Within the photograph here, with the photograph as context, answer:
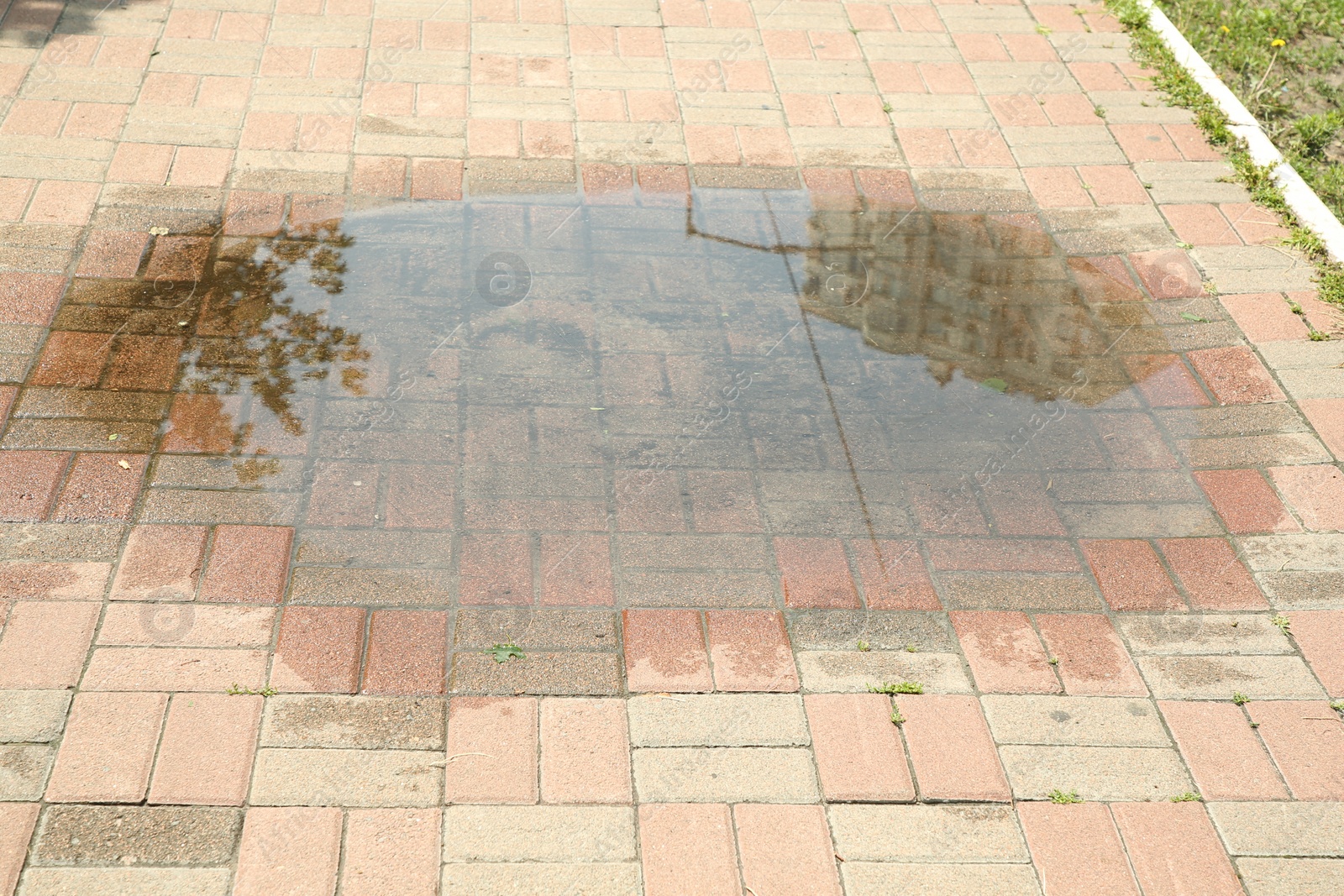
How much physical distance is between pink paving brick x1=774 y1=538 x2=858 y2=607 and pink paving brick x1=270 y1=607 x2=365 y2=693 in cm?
134

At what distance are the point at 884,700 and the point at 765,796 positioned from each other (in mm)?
509

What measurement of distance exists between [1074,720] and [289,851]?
2225mm

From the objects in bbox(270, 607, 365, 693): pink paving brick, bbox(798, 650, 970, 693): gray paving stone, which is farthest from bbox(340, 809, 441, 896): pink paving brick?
bbox(798, 650, 970, 693): gray paving stone

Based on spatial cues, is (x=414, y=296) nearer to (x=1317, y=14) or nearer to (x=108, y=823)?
(x=108, y=823)

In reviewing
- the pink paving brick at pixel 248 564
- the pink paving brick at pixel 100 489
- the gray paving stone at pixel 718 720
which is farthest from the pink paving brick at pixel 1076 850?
the pink paving brick at pixel 100 489

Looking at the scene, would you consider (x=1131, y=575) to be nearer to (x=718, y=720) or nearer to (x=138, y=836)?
(x=718, y=720)

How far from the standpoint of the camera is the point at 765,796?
9.84 ft

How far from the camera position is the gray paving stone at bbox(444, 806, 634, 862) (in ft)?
9.25

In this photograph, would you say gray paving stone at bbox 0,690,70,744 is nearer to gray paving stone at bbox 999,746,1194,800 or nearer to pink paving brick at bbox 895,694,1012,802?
pink paving brick at bbox 895,694,1012,802

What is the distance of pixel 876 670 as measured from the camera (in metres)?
3.35

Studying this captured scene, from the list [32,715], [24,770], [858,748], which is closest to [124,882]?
[24,770]

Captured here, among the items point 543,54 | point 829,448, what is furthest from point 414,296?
point 543,54

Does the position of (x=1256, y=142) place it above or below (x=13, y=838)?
above

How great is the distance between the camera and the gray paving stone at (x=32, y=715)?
9.64 feet
